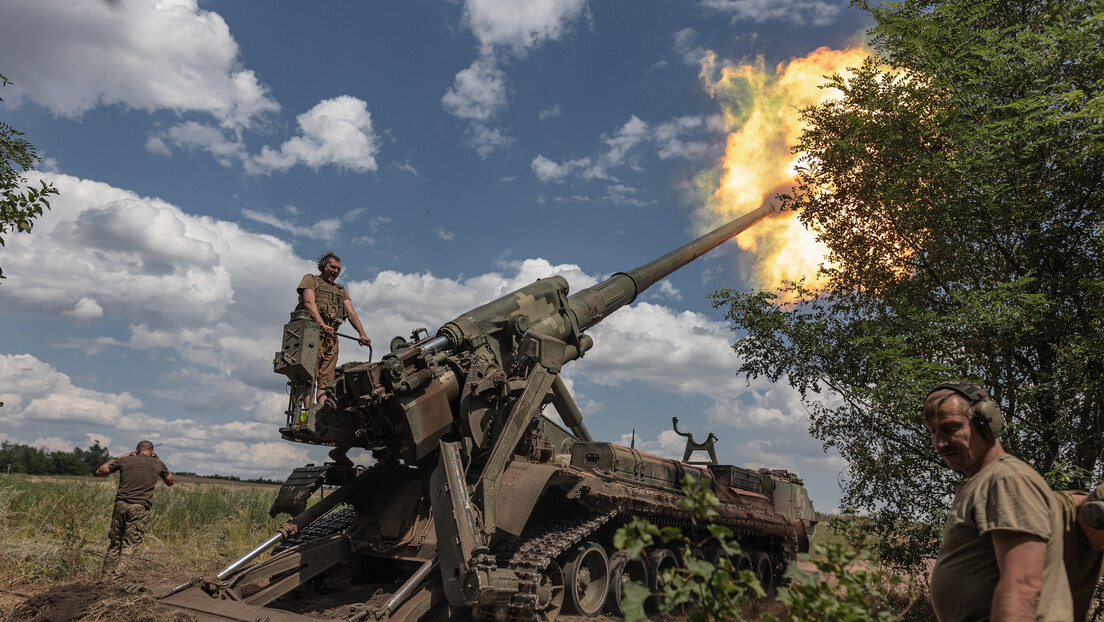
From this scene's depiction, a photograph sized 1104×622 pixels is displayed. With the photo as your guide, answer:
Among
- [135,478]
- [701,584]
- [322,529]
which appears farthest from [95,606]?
[701,584]

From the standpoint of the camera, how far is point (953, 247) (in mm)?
9781

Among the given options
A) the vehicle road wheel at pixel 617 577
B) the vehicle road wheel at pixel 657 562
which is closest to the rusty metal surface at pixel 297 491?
the vehicle road wheel at pixel 617 577

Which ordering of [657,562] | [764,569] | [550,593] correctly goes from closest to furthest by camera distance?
[550,593] < [657,562] < [764,569]

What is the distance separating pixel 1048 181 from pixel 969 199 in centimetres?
94

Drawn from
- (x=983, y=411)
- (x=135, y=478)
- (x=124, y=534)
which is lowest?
(x=124, y=534)

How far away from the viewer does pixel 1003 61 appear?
8422 millimetres

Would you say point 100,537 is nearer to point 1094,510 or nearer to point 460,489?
point 460,489

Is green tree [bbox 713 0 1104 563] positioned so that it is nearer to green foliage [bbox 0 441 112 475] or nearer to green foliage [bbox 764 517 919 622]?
green foliage [bbox 764 517 919 622]

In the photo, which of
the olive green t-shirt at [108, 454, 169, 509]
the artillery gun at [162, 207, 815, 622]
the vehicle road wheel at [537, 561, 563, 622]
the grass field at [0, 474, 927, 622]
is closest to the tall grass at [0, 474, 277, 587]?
the grass field at [0, 474, 927, 622]

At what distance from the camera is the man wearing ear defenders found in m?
2.39

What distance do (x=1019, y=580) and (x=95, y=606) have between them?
7.49 metres

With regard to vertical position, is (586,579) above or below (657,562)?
below

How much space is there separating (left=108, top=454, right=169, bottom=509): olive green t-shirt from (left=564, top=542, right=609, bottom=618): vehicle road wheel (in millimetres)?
5600

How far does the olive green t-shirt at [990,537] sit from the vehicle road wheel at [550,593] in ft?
16.3
